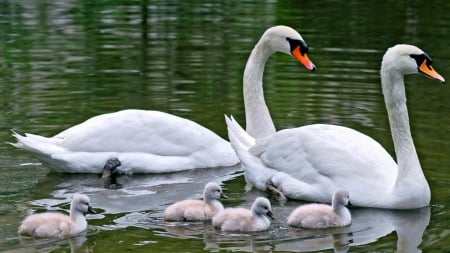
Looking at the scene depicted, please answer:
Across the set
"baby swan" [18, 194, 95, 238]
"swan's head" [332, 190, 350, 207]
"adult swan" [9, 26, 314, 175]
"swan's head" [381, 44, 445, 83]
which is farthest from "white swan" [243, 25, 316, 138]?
"baby swan" [18, 194, 95, 238]

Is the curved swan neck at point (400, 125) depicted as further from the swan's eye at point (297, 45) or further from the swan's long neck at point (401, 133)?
the swan's eye at point (297, 45)

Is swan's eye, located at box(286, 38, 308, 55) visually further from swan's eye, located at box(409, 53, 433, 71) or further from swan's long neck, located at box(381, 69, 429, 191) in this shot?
swan's eye, located at box(409, 53, 433, 71)

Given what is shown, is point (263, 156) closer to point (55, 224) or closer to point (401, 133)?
point (401, 133)

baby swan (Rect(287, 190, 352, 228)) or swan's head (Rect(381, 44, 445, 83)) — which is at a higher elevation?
swan's head (Rect(381, 44, 445, 83))

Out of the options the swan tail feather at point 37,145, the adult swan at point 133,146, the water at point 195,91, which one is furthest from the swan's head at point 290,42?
the swan tail feather at point 37,145

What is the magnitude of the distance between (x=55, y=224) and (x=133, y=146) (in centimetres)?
282

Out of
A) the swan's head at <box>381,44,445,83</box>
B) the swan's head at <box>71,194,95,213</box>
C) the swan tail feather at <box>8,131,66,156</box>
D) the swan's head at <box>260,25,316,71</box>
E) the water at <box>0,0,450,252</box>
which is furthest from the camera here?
the swan's head at <box>260,25,316,71</box>

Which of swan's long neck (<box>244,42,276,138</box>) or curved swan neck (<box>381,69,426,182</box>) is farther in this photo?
swan's long neck (<box>244,42,276,138</box>)

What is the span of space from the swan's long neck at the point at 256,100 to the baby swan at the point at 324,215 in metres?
2.97

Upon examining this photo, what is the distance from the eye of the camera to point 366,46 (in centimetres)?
2069

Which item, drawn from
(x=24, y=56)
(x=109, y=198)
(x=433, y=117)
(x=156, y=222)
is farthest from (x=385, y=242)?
(x=24, y=56)

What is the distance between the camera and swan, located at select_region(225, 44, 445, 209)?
36.0 ft

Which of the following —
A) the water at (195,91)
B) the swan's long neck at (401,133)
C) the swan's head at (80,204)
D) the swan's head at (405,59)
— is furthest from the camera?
the swan's head at (405,59)

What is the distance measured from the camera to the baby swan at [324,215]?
10.2 metres
